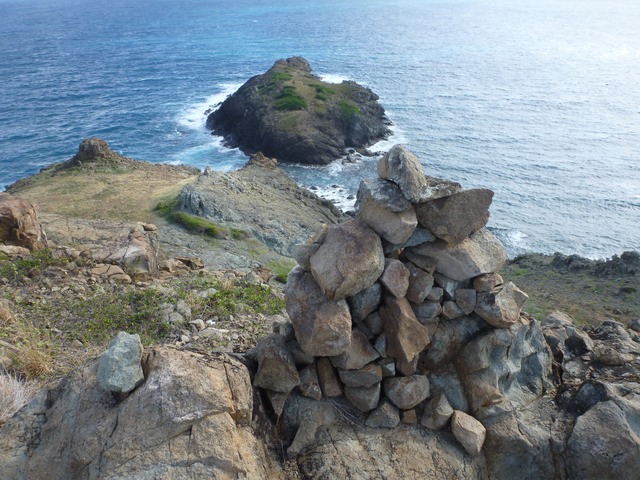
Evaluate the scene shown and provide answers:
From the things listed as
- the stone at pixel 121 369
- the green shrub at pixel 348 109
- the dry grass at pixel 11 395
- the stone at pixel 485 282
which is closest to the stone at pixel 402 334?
the stone at pixel 485 282

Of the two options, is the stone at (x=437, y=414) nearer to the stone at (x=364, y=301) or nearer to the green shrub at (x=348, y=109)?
the stone at (x=364, y=301)

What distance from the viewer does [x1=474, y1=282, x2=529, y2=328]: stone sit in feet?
38.3

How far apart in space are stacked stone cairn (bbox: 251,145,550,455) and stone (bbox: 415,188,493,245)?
0.02 metres

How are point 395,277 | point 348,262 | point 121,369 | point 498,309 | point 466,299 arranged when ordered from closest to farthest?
point 121,369, point 348,262, point 395,277, point 498,309, point 466,299

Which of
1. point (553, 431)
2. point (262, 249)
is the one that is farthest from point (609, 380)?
point (262, 249)

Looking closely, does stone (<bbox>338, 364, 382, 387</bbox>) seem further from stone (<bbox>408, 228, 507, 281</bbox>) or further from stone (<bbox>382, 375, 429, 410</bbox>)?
stone (<bbox>408, 228, 507, 281</bbox>)

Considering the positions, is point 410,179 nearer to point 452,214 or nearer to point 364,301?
point 452,214

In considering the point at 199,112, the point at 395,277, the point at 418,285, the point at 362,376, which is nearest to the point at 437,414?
the point at 362,376

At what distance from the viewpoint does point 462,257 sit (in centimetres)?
1153

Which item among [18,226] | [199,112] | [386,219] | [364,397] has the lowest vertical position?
[199,112]

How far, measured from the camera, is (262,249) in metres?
35.9

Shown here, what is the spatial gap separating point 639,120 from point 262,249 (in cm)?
7436

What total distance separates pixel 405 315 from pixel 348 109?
7203 centimetres

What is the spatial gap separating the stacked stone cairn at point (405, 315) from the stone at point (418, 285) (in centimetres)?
2
